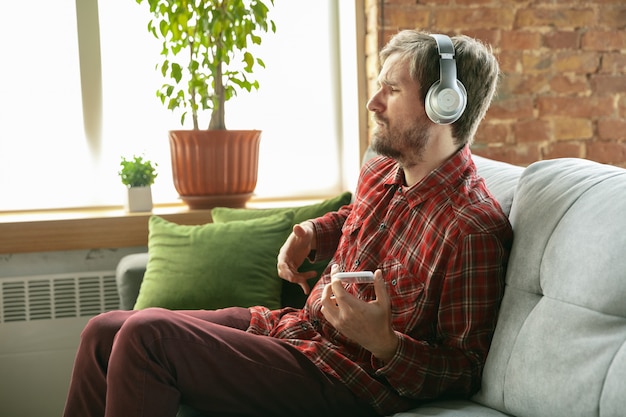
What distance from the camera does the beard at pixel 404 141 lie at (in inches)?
60.6

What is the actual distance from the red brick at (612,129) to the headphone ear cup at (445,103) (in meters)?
1.38

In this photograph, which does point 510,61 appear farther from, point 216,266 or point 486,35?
point 216,266

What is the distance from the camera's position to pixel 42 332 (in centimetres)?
239

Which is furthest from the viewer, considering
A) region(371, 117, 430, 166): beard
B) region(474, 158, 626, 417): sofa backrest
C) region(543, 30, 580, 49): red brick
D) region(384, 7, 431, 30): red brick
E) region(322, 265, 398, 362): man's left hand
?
region(543, 30, 580, 49): red brick

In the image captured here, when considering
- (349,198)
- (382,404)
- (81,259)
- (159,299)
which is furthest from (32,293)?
(382,404)

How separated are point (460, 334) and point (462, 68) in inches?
23.8

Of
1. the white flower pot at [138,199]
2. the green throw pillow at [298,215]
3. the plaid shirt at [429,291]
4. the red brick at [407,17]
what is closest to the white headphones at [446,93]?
the plaid shirt at [429,291]

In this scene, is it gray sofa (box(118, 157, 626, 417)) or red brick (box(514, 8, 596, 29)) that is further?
red brick (box(514, 8, 596, 29))

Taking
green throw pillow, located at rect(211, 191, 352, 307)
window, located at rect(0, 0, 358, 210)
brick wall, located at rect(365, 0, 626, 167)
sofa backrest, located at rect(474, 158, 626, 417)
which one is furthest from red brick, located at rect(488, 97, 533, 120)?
sofa backrest, located at rect(474, 158, 626, 417)

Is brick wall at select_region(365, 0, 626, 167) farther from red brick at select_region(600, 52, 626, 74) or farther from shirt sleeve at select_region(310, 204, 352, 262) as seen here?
shirt sleeve at select_region(310, 204, 352, 262)

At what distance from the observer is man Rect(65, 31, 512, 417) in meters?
1.29

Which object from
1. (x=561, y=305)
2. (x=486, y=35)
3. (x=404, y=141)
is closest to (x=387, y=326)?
(x=561, y=305)

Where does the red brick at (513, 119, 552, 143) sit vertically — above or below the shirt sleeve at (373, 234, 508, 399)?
above

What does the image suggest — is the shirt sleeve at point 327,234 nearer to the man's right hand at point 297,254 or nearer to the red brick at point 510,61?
the man's right hand at point 297,254
